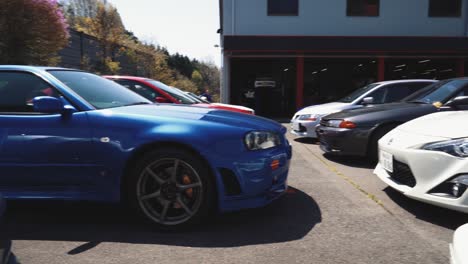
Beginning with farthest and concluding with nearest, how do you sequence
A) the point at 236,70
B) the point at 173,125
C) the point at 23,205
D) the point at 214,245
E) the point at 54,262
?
the point at 236,70
the point at 23,205
the point at 173,125
the point at 214,245
the point at 54,262

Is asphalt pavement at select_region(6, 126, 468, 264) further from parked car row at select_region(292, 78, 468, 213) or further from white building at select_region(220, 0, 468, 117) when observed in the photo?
white building at select_region(220, 0, 468, 117)

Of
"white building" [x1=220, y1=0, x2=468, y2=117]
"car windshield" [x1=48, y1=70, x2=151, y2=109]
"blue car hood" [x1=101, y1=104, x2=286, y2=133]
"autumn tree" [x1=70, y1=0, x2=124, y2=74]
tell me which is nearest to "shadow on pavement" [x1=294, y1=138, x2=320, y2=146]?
"blue car hood" [x1=101, y1=104, x2=286, y2=133]

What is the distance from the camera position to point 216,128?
3.22 metres

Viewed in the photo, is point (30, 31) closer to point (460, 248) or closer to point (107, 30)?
point (107, 30)

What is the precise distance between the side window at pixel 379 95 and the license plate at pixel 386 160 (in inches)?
158

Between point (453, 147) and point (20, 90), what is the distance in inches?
158

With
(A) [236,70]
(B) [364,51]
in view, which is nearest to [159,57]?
→ (A) [236,70]

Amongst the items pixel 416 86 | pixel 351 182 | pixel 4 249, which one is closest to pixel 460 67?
pixel 416 86

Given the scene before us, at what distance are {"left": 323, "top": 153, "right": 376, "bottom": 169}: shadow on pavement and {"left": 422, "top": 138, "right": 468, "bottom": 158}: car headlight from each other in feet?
7.73

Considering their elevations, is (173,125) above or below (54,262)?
above

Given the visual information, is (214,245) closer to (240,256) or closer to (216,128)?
(240,256)

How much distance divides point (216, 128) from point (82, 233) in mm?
1487

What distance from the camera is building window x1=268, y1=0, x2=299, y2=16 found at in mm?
16719

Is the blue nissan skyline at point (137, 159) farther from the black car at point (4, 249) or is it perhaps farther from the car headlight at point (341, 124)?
the car headlight at point (341, 124)
